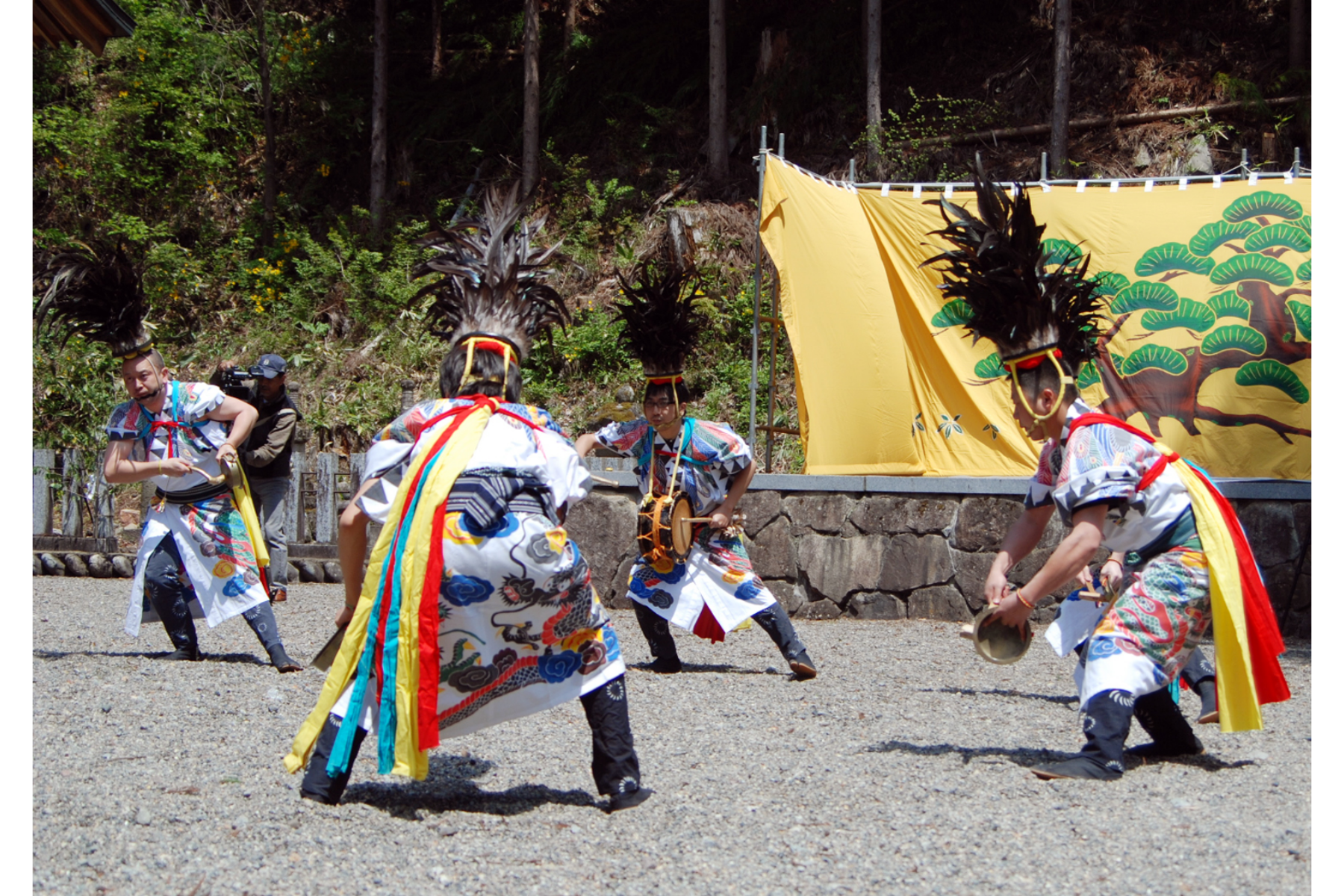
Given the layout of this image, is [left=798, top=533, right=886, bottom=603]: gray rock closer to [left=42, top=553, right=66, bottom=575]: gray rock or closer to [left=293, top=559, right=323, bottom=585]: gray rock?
[left=293, top=559, right=323, bottom=585]: gray rock

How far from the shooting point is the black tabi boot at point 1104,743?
140 inches

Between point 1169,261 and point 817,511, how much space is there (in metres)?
3.08

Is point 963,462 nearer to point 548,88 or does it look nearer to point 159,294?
point 548,88

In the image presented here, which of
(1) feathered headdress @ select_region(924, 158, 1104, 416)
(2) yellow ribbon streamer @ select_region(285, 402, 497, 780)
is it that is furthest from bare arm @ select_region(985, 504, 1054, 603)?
(2) yellow ribbon streamer @ select_region(285, 402, 497, 780)

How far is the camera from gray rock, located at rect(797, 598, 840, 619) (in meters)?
8.09

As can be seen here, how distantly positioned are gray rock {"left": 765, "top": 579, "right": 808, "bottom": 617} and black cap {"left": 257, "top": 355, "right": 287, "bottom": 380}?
3.62m

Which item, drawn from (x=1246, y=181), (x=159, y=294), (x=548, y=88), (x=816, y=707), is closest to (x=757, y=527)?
(x=816, y=707)

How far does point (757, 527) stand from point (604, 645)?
5025 millimetres

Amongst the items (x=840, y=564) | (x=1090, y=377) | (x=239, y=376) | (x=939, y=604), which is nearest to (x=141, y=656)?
(x=239, y=376)

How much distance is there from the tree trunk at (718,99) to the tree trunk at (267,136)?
8.03 meters

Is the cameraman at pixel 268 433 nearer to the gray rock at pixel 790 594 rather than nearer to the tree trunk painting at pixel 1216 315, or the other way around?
the gray rock at pixel 790 594

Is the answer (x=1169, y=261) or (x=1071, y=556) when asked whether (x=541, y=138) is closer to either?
(x=1169, y=261)

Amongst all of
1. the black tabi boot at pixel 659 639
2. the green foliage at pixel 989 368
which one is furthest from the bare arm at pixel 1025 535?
the green foliage at pixel 989 368

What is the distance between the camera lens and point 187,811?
126 inches
